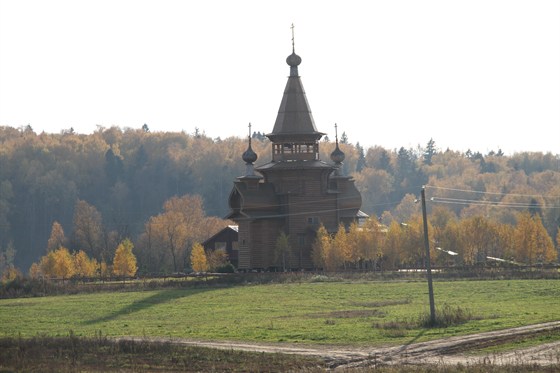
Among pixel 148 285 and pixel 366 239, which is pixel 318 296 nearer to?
pixel 148 285

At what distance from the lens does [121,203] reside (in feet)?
588

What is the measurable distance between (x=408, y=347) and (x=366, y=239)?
44.8 meters

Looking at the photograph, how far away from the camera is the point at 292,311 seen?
169 feet

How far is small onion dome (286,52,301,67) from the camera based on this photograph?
3418 inches

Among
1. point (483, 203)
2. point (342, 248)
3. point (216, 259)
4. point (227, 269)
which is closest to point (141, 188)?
point (483, 203)

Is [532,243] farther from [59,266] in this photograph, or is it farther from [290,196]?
[59,266]

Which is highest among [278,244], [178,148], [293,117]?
[178,148]

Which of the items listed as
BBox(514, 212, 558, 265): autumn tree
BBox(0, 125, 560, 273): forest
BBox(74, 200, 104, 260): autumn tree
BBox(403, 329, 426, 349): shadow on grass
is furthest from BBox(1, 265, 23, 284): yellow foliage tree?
BBox(0, 125, 560, 273): forest

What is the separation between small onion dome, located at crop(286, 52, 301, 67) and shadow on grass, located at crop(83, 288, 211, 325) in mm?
24920

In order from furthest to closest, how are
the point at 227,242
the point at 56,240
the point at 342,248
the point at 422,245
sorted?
the point at 56,240
the point at 227,242
the point at 422,245
the point at 342,248

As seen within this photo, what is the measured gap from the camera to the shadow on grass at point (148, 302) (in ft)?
170

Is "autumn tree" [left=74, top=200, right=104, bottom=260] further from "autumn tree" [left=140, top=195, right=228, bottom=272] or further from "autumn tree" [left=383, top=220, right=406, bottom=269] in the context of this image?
"autumn tree" [left=383, top=220, right=406, bottom=269]

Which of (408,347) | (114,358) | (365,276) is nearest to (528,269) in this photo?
(365,276)

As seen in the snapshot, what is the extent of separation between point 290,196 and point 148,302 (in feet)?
83.8
